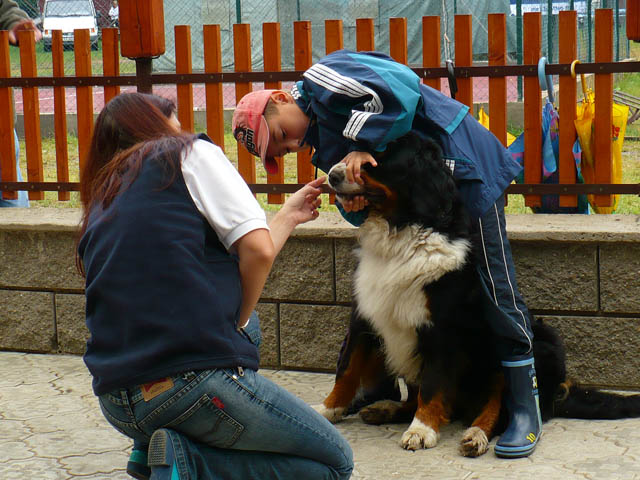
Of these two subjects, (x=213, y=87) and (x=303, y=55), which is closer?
(x=303, y=55)

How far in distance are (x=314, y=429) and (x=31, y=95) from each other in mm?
3526

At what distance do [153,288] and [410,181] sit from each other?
1340mm

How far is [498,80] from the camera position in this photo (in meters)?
4.39

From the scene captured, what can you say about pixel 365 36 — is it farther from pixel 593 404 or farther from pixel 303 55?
pixel 593 404

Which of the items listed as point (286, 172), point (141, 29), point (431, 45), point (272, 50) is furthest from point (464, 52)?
point (286, 172)

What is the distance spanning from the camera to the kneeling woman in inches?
92.4

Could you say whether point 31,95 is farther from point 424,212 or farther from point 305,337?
point 424,212

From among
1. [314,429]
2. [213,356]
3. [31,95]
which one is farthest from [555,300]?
[31,95]

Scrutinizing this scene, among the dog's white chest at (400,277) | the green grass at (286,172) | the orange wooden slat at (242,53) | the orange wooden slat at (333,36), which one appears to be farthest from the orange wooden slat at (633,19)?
the green grass at (286,172)

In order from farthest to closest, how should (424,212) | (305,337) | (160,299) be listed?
(305,337), (424,212), (160,299)

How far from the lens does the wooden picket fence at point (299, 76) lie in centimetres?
430

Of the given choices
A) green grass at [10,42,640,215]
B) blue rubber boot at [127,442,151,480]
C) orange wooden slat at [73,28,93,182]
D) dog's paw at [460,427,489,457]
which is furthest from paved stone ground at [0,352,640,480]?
green grass at [10,42,640,215]

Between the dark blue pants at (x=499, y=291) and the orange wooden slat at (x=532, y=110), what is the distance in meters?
1.00

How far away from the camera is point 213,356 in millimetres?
2389
